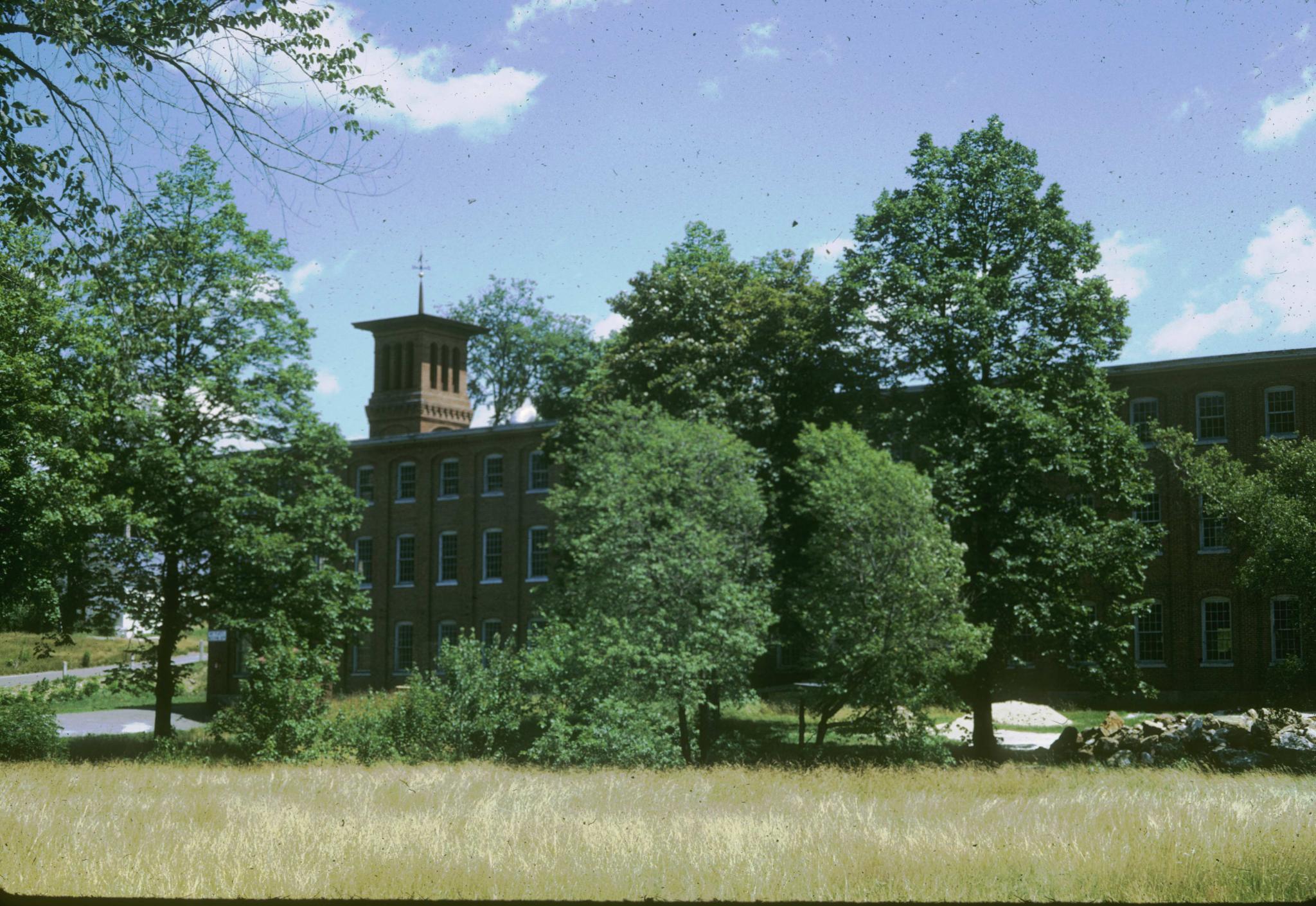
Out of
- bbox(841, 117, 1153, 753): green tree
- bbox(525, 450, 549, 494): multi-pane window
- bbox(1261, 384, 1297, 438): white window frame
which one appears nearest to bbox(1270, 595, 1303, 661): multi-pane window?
bbox(1261, 384, 1297, 438): white window frame

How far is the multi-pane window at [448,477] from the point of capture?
53.6m

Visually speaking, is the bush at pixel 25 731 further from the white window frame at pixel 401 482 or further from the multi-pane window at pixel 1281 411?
the multi-pane window at pixel 1281 411

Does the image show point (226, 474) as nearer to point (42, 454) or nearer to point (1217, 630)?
point (42, 454)

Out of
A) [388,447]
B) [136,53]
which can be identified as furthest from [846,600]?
[388,447]

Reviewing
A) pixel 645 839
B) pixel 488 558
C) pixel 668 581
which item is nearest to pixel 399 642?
pixel 488 558

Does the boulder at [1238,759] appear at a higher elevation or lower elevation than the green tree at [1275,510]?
lower

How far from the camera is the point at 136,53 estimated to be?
33.9ft

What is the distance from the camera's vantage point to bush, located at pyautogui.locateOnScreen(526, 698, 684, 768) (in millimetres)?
22094

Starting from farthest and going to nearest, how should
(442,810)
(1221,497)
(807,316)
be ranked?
1. (807,316)
2. (1221,497)
3. (442,810)

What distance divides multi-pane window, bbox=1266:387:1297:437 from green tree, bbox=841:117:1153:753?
11.6m

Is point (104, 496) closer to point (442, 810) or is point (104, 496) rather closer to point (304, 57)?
point (442, 810)

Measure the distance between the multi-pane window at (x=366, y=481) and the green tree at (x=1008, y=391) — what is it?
30.8 m

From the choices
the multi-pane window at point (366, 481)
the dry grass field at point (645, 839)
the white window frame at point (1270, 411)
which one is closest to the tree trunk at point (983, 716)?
the dry grass field at point (645, 839)

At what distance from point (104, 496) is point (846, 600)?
643 inches
